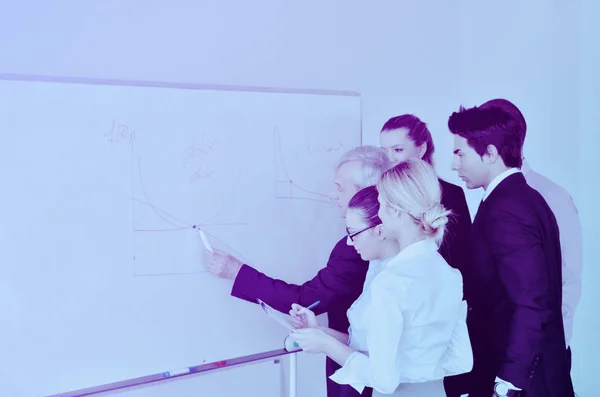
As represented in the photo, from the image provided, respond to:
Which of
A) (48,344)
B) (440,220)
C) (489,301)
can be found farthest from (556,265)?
(48,344)

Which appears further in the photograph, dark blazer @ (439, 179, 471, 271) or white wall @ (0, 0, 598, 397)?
dark blazer @ (439, 179, 471, 271)

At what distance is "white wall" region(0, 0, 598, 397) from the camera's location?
6.33ft

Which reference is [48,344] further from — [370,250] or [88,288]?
[370,250]

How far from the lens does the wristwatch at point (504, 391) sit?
172 centimetres

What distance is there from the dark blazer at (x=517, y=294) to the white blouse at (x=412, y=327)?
10.7 inches

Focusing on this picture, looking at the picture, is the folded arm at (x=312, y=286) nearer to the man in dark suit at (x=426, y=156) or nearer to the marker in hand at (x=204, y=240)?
the marker in hand at (x=204, y=240)

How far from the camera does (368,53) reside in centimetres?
276

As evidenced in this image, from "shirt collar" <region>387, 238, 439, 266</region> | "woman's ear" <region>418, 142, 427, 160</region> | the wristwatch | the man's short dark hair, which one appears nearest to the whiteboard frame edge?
"woman's ear" <region>418, 142, 427, 160</region>

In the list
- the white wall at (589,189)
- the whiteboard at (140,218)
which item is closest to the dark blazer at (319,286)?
the whiteboard at (140,218)

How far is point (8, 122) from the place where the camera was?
1597 mm

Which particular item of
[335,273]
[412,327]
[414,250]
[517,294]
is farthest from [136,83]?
[517,294]

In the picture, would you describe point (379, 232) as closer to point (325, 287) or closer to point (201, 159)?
point (325, 287)

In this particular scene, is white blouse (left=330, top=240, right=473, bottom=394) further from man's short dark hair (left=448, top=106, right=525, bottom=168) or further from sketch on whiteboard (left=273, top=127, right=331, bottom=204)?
sketch on whiteboard (left=273, top=127, right=331, bottom=204)

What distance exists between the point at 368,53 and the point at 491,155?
111 cm
